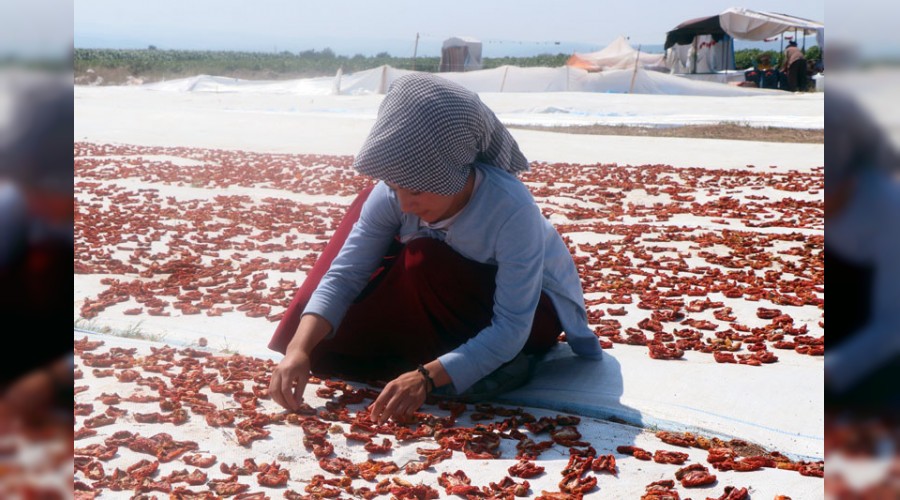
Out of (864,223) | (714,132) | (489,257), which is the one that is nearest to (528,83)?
(714,132)

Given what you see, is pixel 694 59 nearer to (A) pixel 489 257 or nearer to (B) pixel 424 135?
(A) pixel 489 257

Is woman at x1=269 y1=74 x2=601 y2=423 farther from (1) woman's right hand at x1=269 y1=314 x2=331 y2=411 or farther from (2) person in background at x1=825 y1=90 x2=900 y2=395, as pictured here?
(2) person in background at x1=825 y1=90 x2=900 y2=395

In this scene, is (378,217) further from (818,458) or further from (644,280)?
(644,280)

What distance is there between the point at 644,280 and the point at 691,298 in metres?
0.34

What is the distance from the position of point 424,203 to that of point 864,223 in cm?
205

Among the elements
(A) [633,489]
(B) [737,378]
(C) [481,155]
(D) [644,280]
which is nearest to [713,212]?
(D) [644,280]

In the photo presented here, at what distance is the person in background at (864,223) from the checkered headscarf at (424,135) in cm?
188

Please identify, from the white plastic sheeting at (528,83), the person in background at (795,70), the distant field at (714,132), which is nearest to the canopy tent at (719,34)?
the person in background at (795,70)

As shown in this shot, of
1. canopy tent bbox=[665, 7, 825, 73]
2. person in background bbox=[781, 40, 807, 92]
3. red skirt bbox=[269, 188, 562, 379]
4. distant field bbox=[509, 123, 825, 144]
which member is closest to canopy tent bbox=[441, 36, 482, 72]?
canopy tent bbox=[665, 7, 825, 73]

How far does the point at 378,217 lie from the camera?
2729 mm

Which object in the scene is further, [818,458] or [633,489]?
[818,458]

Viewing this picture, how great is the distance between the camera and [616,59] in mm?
27688

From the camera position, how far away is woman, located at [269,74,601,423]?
7.68ft

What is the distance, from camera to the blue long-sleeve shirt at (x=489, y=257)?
251 cm
